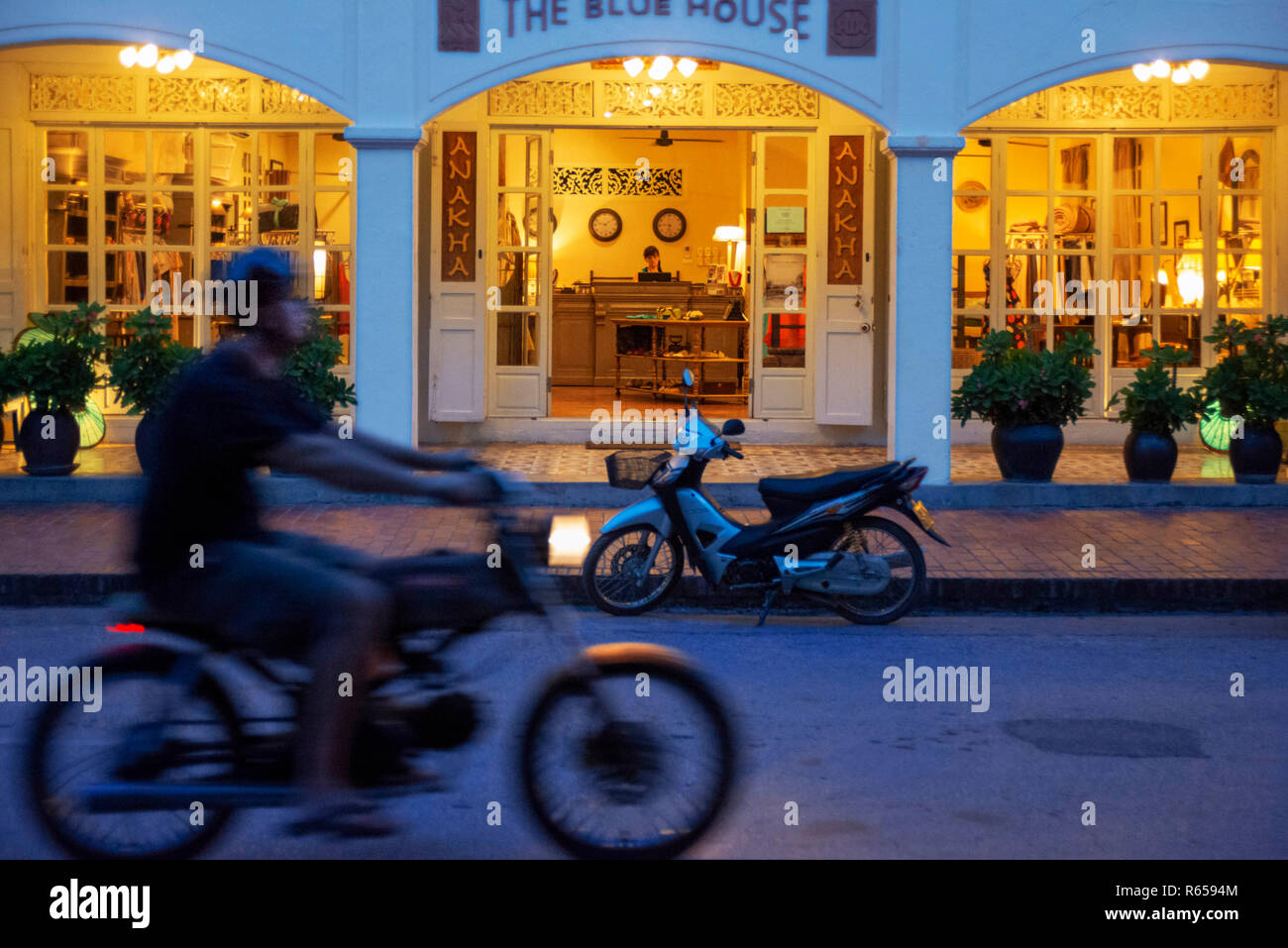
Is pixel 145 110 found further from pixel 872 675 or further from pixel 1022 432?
pixel 872 675

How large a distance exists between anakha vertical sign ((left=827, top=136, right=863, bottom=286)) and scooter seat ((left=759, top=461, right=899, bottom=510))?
23.1ft

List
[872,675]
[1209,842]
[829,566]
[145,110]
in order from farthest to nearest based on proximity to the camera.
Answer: [145,110] < [829,566] < [872,675] < [1209,842]

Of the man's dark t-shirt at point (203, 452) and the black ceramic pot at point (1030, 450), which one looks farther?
the black ceramic pot at point (1030, 450)

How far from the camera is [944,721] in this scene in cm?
645

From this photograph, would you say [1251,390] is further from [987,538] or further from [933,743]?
[933,743]

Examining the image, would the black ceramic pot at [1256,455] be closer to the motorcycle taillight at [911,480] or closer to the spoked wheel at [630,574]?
the motorcycle taillight at [911,480]

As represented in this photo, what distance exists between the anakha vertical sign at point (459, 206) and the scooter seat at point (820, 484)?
7407 mm

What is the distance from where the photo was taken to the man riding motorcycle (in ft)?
13.9

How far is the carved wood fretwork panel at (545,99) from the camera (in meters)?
15.1

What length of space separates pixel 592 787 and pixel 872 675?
3148 millimetres

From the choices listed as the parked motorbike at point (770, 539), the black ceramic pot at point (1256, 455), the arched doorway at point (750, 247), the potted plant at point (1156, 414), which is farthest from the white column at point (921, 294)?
the parked motorbike at point (770, 539)

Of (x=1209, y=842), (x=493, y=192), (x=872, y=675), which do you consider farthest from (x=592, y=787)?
(x=493, y=192)

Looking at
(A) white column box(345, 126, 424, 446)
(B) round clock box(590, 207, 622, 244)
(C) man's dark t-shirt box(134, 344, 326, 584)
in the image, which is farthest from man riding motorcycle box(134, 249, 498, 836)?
(B) round clock box(590, 207, 622, 244)

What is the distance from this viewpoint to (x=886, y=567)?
8422 mm
